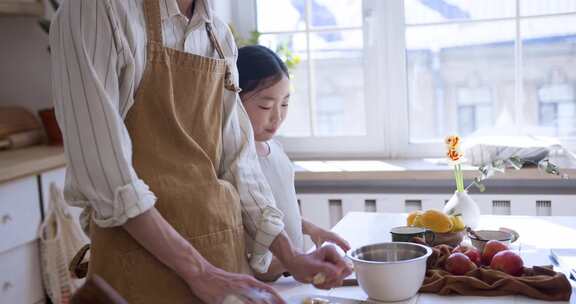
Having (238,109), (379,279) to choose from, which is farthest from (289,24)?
(379,279)

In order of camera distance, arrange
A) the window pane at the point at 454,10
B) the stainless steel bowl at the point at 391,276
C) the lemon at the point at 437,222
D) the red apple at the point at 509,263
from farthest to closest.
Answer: the window pane at the point at 454,10, the lemon at the point at 437,222, the red apple at the point at 509,263, the stainless steel bowl at the point at 391,276

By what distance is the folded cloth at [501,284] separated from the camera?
1268 millimetres

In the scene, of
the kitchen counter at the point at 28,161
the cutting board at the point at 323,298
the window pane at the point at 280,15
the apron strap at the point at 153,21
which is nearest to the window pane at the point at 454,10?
the window pane at the point at 280,15

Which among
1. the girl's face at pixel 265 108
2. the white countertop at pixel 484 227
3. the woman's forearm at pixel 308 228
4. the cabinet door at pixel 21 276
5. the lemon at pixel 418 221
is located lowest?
the cabinet door at pixel 21 276

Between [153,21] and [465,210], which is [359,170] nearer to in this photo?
[465,210]

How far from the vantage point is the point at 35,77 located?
301cm

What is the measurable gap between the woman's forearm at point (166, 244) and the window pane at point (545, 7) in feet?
6.69

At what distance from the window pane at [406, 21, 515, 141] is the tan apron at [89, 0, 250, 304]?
1794 mm

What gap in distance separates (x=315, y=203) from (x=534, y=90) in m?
0.94

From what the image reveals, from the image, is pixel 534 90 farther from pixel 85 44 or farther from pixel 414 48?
pixel 85 44

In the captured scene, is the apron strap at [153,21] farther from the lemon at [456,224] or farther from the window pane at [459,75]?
the window pane at [459,75]

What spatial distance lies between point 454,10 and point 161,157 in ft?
6.41

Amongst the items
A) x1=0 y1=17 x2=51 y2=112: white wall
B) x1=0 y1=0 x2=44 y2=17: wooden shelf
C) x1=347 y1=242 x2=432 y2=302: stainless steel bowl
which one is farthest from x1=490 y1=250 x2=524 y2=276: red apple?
x1=0 y1=17 x2=51 y2=112: white wall

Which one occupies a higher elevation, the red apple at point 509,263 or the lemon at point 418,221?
the lemon at point 418,221
